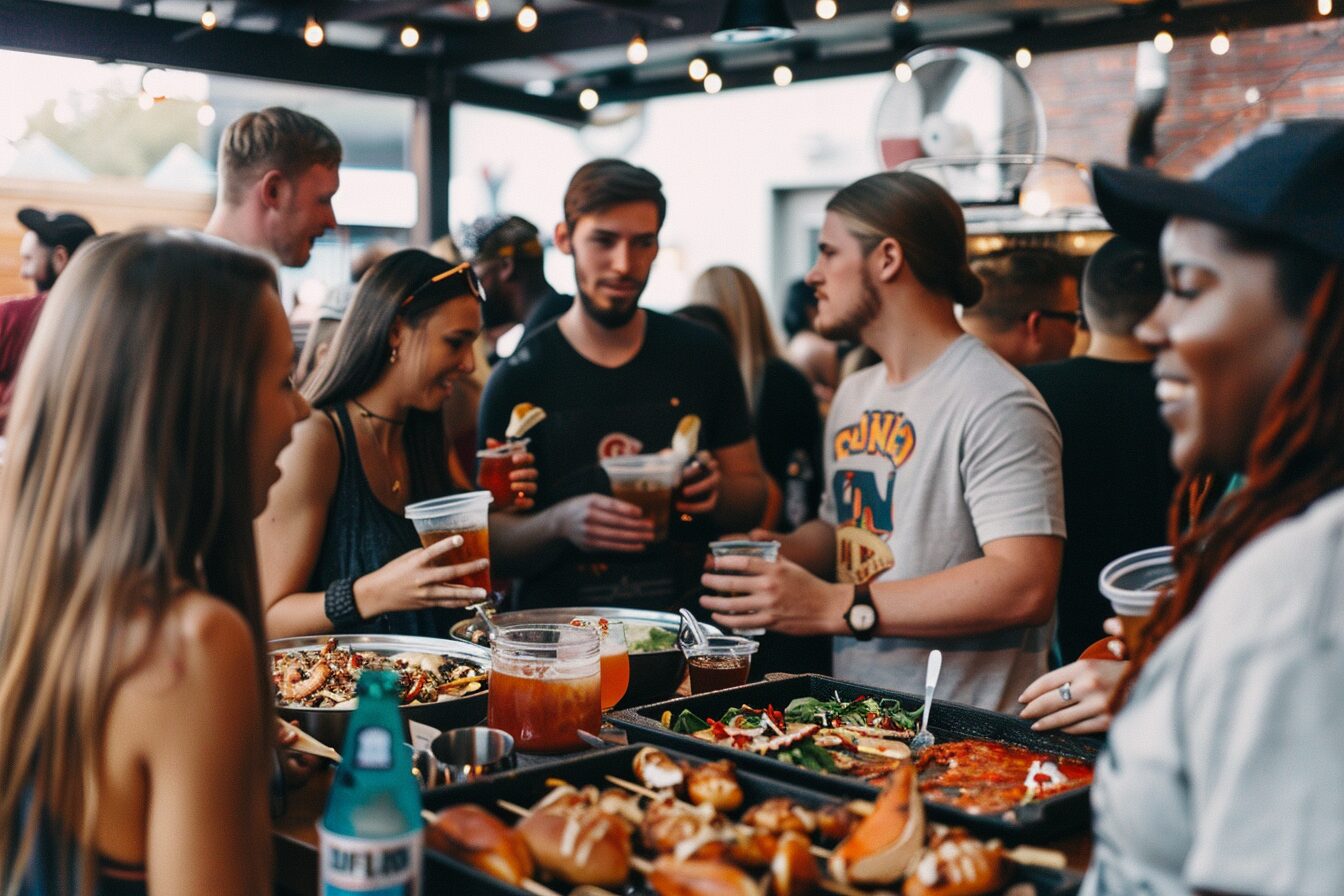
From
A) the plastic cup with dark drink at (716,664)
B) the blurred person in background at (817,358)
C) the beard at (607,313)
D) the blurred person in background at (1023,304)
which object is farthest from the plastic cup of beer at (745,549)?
the blurred person in background at (817,358)

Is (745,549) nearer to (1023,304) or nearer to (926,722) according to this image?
(926,722)

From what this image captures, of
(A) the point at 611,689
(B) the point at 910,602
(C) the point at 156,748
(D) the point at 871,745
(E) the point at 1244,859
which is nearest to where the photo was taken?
(E) the point at 1244,859

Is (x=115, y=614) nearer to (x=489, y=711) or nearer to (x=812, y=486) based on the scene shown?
(x=489, y=711)

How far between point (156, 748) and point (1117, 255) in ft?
9.40

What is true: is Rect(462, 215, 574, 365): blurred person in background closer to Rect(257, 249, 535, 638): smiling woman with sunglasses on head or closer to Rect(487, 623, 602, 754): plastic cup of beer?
Rect(257, 249, 535, 638): smiling woman with sunglasses on head

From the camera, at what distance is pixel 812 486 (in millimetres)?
5246

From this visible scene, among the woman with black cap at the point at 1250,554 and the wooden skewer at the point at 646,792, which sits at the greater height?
the woman with black cap at the point at 1250,554

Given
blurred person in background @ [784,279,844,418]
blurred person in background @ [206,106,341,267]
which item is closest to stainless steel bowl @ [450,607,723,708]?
blurred person in background @ [206,106,341,267]

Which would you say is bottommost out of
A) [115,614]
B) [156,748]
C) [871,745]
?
[871,745]

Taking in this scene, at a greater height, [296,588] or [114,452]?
[114,452]

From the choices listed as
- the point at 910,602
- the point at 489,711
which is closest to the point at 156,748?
the point at 489,711

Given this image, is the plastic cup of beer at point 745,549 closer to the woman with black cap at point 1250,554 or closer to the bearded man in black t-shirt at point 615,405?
the bearded man in black t-shirt at point 615,405

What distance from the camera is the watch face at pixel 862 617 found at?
2465 mm

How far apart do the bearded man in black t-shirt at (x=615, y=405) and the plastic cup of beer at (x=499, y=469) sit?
0.67ft
